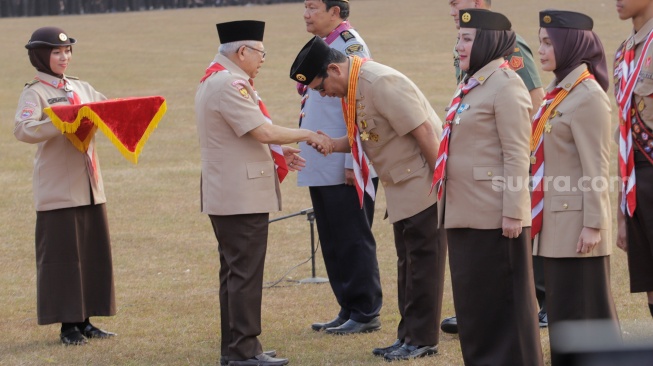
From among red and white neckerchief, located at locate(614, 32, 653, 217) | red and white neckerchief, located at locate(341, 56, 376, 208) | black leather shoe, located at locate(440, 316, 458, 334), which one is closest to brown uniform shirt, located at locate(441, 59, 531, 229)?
red and white neckerchief, located at locate(614, 32, 653, 217)

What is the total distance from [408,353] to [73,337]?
2.15 metres

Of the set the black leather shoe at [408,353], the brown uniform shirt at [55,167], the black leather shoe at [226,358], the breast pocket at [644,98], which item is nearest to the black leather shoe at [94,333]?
the brown uniform shirt at [55,167]

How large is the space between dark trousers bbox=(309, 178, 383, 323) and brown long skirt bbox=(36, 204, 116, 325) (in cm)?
147

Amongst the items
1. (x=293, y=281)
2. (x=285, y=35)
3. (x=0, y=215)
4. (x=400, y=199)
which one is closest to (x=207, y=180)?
(x=400, y=199)

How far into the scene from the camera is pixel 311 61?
5285 mm

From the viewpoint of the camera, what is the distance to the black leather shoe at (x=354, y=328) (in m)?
6.46

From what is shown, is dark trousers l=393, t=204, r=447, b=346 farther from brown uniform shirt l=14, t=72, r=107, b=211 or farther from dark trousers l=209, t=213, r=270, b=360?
brown uniform shirt l=14, t=72, r=107, b=211

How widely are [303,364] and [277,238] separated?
441 cm

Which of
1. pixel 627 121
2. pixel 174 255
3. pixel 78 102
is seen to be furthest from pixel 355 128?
pixel 174 255

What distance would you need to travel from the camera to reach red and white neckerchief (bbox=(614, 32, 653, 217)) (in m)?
4.89

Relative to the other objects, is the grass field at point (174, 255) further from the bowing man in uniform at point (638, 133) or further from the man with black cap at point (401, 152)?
the bowing man in uniform at point (638, 133)

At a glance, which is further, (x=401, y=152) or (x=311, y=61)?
(x=401, y=152)

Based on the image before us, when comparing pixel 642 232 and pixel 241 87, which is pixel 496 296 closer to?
pixel 642 232

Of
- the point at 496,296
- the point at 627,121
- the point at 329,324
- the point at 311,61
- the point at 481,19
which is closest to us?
the point at 481,19
